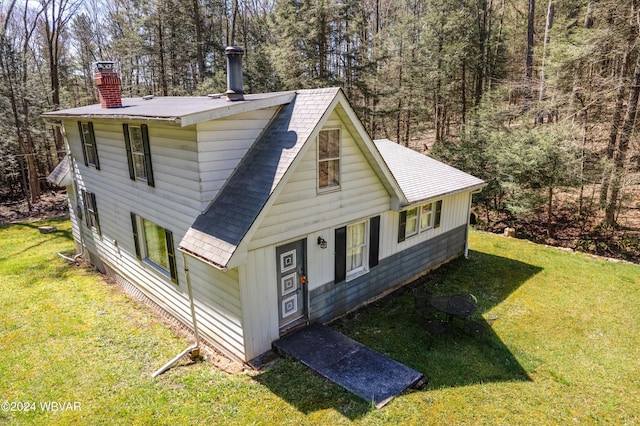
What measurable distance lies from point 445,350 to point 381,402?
2473 mm

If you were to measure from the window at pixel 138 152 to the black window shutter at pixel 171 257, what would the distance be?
1.24 m

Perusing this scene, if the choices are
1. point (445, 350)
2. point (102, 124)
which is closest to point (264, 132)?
point (102, 124)

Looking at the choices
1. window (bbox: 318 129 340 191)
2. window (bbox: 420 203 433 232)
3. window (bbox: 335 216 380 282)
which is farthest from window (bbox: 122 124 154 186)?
window (bbox: 420 203 433 232)

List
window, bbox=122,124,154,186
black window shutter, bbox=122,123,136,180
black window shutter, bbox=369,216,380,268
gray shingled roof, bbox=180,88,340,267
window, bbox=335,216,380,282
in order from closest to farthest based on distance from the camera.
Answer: gray shingled roof, bbox=180,88,340,267 < window, bbox=122,124,154,186 < window, bbox=335,216,380,282 < black window shutter, bbox=122,123,136,180 < black window shutter, bbox=369,216,380,268

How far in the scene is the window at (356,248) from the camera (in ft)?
28.3

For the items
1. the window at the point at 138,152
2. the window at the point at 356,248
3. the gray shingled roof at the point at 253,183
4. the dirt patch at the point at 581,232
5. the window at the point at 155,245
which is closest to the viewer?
the gray shingled roof at the point at 253,183

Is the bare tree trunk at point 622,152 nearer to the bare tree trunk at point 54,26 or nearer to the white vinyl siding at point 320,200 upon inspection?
the white vinyl siding at point 320,200

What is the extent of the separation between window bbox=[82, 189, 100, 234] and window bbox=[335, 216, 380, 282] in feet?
26.7

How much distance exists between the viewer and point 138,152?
28.4ft

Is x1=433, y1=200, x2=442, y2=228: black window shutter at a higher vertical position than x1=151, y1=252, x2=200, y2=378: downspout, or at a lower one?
higher

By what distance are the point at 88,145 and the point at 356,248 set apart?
8.66 m

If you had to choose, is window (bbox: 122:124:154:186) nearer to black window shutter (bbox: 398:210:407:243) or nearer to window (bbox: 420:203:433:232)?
black window shutter (bbox: 398:210:407:243)

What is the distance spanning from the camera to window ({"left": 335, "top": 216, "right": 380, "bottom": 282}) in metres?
8.62

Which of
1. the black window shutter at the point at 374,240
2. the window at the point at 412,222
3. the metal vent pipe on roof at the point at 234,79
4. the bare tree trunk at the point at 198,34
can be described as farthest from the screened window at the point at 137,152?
the bare tree trunk at the point at 198,34
